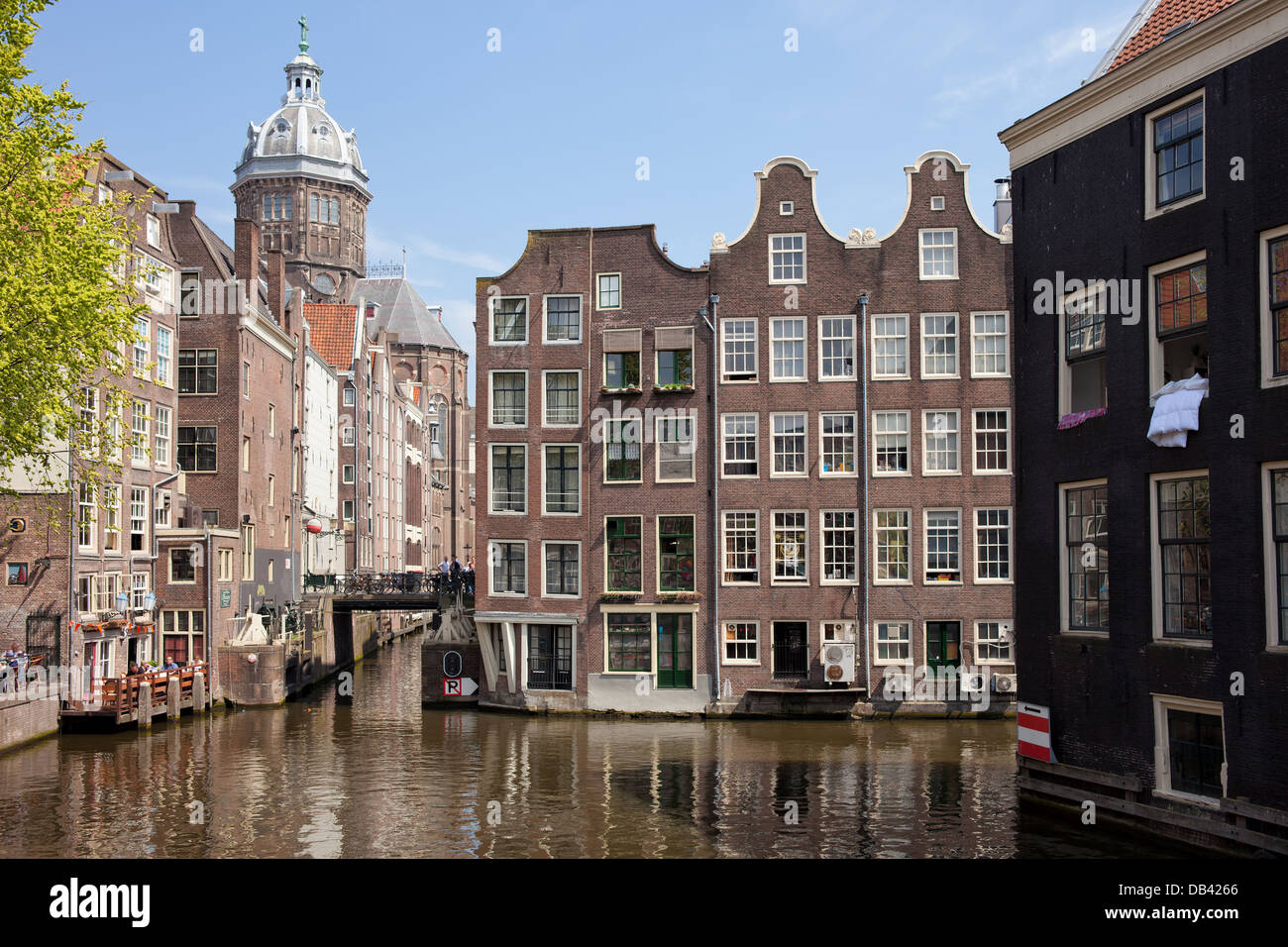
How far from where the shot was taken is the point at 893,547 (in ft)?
124

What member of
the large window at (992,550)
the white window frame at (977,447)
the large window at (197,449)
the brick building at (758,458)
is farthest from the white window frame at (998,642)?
the large window at (197,449)

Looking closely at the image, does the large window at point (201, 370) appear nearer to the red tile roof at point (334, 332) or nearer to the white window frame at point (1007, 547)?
the red tile roof at point (334, 332)

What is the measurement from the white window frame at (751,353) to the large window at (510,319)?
698 centimetres

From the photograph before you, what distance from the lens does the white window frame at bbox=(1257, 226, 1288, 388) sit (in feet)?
55.5

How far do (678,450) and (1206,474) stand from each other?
22.2 m

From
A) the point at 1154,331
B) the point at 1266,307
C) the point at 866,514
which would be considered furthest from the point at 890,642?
the point at 1266,307

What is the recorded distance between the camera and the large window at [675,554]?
38.6m

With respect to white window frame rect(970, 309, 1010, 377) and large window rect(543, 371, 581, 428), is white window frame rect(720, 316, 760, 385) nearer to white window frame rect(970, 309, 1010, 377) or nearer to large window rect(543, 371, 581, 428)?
large window rect(543, 371, 581, 428)

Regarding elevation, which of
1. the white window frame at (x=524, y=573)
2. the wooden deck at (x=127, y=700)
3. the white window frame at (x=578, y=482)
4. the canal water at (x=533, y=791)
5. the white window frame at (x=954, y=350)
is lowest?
the canal water at (x=533, y=791)

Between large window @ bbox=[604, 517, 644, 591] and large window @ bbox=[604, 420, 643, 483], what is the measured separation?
57.6 inches

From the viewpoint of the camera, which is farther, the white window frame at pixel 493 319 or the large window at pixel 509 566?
the white window frame at pixel 493 319

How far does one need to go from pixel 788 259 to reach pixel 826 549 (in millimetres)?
9901

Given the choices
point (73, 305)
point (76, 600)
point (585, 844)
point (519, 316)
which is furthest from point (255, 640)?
point (585, 844)

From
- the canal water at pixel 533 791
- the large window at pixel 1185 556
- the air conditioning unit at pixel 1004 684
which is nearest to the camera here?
the large window at pixel 1185 556
